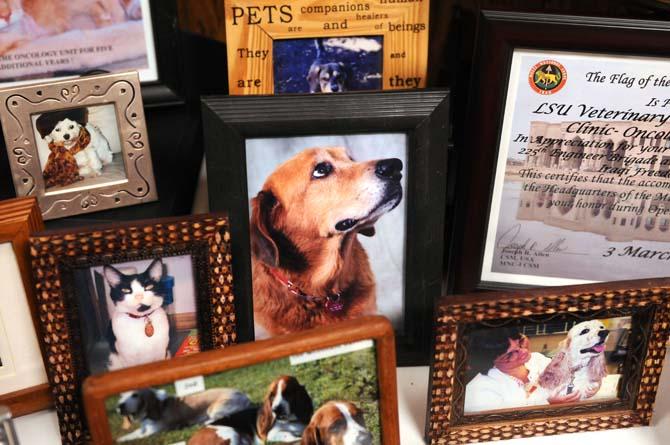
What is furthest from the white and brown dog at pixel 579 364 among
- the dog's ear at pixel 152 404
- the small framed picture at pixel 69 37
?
the small framed picture at pixel 69 37

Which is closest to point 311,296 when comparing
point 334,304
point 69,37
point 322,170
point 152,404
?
point 334,304

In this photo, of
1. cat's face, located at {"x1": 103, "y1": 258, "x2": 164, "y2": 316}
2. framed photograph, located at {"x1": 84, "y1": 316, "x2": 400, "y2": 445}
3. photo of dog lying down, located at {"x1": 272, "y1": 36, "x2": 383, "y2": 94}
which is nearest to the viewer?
framed photograph, located at {"x1": 84, "y1": 316, "x2": 400, "y2": 445}

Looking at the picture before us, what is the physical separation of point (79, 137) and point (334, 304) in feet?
1.06

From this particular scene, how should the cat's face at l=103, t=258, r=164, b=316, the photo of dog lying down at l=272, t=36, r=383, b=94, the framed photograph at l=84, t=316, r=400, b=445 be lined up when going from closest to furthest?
the framed photograph at l=84, t=316, r=400, b=445 → the cat's face at l=103, t=258, r=164, b=316 → the photo of dog lying down at l=272, t=36, r=383, b=94

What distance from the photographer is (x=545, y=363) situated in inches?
31.9

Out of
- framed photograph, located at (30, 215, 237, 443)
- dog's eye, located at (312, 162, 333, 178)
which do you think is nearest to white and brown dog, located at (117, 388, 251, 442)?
framed photograph, located at (30, 215, 237, 443)

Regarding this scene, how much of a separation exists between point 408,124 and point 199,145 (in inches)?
15.4

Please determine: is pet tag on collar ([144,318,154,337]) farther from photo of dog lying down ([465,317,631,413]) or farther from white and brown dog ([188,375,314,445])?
photo of dog lying down ([465,317,631,413])

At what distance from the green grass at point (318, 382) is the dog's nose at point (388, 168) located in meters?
0.20

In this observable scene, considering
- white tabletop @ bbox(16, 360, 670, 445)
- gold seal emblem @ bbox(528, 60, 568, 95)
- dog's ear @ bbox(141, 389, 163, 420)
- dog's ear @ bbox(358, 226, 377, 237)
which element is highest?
gold seal emblem @ bbox(528, 60, 568, 95)

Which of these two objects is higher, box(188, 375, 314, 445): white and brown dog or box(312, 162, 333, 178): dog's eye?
box(312, 162, 333, 178): dog's eye

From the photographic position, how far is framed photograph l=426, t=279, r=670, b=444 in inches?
30.2

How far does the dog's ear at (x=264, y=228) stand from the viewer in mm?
846

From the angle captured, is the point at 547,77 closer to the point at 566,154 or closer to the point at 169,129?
the point at 566,154
